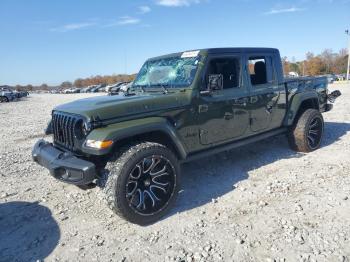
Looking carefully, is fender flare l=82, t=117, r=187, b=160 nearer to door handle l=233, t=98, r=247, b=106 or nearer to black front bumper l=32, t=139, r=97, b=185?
black front bumper l=32, t=139, r=97, b=185

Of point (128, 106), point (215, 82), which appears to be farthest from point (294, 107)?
point (128, 106)

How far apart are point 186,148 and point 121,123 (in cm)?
102

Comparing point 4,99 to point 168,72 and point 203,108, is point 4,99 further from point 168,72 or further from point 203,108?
point 203,108

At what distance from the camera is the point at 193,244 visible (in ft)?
10.2

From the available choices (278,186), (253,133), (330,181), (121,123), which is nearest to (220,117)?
(253,133)

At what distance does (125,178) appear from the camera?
3.34m

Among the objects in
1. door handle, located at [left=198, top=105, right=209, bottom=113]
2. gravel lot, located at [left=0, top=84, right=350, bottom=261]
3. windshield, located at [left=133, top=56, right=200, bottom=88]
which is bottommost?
gravel lot, located at [left=0, top=84, right=350, bottom=261]

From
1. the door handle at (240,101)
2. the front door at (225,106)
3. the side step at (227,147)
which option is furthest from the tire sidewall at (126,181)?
the door handle at (240,101)

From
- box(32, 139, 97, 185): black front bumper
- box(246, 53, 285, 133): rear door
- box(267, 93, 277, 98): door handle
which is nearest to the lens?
box(32, 139, 97, 185): black front bumper

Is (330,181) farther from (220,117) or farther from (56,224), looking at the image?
(56,224)

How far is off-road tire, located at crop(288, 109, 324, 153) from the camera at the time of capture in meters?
5.77

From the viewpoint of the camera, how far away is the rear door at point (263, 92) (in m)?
4.96

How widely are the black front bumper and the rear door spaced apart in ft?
9.03

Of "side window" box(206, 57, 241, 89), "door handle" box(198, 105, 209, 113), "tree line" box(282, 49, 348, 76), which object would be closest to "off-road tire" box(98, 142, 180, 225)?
"door handle" box(198, 105, 209, 113)
